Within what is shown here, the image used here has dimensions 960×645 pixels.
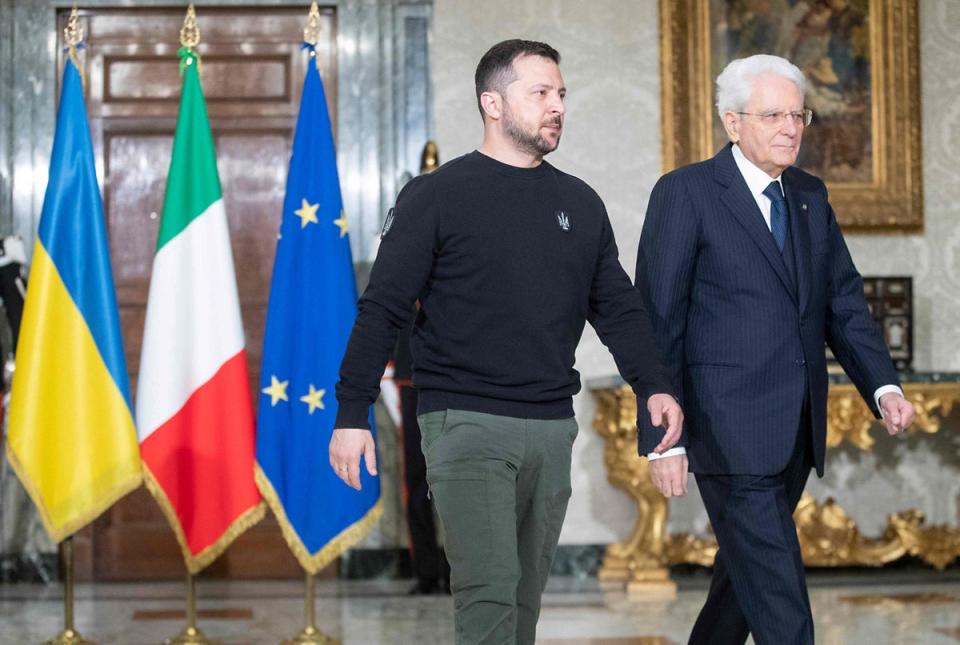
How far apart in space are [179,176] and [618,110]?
252 centimetres

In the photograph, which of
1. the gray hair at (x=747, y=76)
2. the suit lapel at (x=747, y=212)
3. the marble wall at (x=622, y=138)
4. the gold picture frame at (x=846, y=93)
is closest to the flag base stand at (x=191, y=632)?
the marble wall at (x=622, y=138)

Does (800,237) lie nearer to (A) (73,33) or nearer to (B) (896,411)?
(B) (896,411)

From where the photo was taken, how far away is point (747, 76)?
3.06 m

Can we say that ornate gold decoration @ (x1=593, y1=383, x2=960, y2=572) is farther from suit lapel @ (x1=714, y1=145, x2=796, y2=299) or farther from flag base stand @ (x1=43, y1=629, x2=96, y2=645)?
suit lapel @ (x1=714, y1=145, x2=796, y2=299)

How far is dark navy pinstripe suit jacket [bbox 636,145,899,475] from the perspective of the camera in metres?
2.99

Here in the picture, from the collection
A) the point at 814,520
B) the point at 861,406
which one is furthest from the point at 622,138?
the point at 814,520

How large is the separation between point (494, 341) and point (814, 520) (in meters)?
4.01

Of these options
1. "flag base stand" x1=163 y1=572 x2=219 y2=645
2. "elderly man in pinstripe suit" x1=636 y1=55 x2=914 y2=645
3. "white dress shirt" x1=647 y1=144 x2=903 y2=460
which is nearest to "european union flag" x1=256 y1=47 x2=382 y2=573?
"flag base stand" x1=163 y1=572 x2=219 y2=645

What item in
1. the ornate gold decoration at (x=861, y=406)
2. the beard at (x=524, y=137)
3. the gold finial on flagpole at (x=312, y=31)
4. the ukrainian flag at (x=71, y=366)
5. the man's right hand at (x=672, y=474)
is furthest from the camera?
the ornate gold decoration at (x=861, y=406)

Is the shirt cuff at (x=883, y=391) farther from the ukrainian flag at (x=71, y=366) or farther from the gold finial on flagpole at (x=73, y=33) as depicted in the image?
the gold finial on flagpole at (x=73, y=33)

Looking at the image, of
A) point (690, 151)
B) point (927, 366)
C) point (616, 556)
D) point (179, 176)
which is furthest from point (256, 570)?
point (927, 366)

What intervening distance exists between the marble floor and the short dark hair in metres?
2.50

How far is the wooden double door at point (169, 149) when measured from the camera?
253 inches

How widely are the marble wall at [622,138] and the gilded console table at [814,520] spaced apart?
0.56 feet
